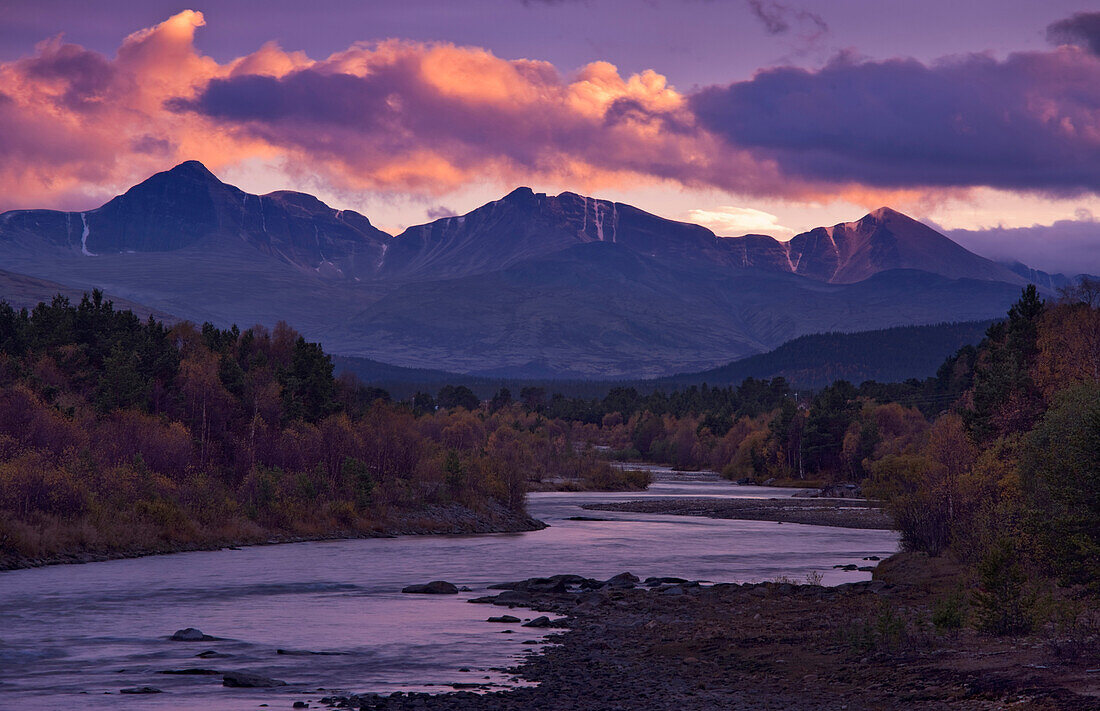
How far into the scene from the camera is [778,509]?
112 metres

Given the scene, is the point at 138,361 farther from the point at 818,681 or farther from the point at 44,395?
the point at 818,681

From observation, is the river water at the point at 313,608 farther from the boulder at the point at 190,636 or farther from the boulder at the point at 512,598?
the boulder at the point at 512,598

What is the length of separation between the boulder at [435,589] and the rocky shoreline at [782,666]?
9294 mm

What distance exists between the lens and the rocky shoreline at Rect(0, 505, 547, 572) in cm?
5942

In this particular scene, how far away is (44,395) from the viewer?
78.4m

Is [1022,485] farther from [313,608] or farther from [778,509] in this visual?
[778,509]

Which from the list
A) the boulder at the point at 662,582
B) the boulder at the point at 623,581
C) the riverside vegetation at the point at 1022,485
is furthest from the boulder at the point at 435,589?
the riverside vegetation at the point at 1022,485

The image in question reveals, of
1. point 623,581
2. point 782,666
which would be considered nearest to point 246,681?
point 782,666

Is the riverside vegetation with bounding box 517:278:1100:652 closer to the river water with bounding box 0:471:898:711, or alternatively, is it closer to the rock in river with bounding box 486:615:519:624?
the river water with bounding box 0:471:898:711

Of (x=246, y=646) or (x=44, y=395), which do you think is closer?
(x=246, y=646)

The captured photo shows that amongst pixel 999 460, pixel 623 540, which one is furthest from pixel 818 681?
pixel 623 540

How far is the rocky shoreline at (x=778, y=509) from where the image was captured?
99.7 metres

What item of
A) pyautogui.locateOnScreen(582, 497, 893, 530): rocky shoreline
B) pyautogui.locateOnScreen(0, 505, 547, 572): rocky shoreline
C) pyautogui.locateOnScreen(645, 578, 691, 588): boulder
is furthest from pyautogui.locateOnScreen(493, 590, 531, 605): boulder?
pyautogui.locateOnScreen(582, 497, 893, 530): rocky shoreline

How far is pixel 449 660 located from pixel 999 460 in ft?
110
